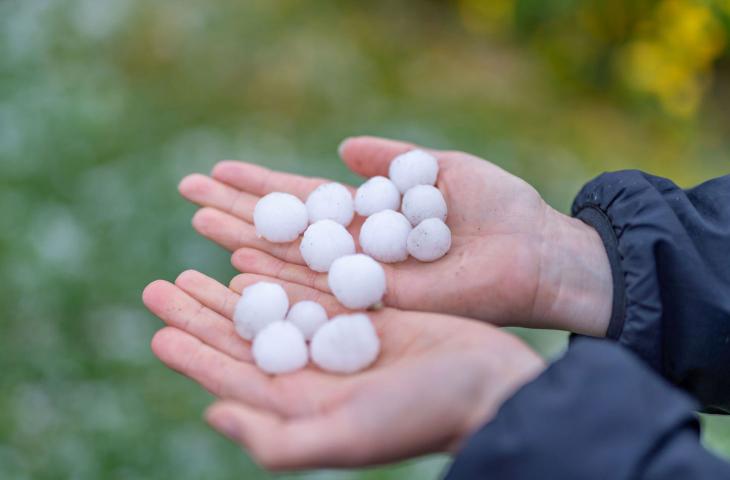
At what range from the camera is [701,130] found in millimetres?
2928

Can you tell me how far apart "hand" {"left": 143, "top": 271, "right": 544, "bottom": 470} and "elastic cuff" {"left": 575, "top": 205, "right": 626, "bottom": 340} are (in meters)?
0.30

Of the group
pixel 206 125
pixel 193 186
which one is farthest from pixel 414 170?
pixel 206 125

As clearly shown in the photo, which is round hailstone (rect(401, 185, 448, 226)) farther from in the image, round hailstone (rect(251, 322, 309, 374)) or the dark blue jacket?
round hailstone (rect(251, 322, 309, 374))

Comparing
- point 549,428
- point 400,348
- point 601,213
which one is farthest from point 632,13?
point 549,428

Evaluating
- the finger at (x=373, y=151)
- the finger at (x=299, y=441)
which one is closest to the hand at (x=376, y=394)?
the finger at (x=299, y=441)

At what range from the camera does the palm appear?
55.2 inches

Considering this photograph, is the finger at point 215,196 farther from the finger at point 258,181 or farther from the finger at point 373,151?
the finger at point 373,151

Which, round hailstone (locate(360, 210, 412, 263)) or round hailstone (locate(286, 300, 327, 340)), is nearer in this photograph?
round hailstone (locate(286, 300, 327, 340))

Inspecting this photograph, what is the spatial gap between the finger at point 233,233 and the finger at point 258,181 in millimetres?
106

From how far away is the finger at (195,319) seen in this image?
131cm

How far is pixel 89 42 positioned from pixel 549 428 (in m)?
2.65

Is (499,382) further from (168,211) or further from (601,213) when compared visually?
(168,211)

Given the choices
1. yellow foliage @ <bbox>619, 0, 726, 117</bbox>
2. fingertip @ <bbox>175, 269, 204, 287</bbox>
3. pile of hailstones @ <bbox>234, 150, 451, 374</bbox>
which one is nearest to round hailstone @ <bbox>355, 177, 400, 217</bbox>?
pile of hailstones @ <bbox>234, 150, 451, 374</bbox>

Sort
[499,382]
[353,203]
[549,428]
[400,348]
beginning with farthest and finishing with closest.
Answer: [353,203] → [400,348] → [499,382] → [549,428]
